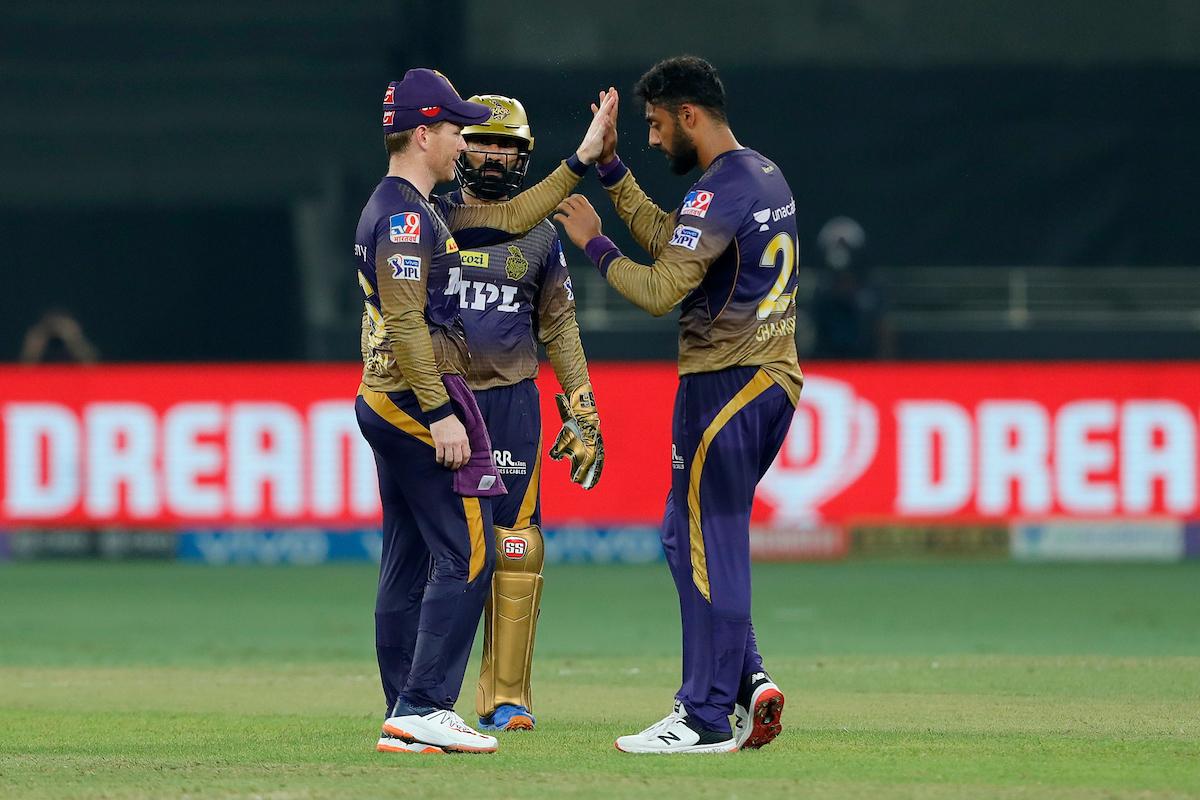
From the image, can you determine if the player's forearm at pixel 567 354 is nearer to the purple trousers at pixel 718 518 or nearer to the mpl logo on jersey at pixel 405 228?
the purple trousers at pixel 718 518

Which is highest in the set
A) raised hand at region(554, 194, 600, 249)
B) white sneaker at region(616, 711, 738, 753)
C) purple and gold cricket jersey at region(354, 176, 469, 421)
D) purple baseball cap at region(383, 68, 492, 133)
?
purple baseball cap at region(383, 68, 492, 133)

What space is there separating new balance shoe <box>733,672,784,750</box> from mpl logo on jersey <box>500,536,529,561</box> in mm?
1361

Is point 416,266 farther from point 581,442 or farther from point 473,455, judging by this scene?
point 581,442

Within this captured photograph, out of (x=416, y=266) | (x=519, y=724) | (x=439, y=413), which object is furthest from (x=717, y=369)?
(x=519, y=724)

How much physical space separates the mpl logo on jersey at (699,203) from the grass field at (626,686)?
175cm

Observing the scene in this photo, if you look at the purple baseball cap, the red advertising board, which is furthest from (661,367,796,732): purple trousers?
the red advertising board

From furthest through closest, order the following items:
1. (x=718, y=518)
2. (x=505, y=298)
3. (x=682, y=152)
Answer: (x=505, y=298) < (x=682, y=152) < (x=718, y=518)

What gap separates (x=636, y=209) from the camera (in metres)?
6.88

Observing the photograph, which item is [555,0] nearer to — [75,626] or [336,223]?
[336,223]

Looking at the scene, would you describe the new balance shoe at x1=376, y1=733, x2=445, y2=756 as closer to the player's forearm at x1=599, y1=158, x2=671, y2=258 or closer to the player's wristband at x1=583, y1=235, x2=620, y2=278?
the player's wristband at x1=583, y1=235, x2=620, y2=278

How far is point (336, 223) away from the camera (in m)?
19.8

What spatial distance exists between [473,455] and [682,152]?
1217mm

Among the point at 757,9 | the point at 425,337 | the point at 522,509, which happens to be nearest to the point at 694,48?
the point at 757,9

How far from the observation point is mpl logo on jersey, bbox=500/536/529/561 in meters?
7.93
